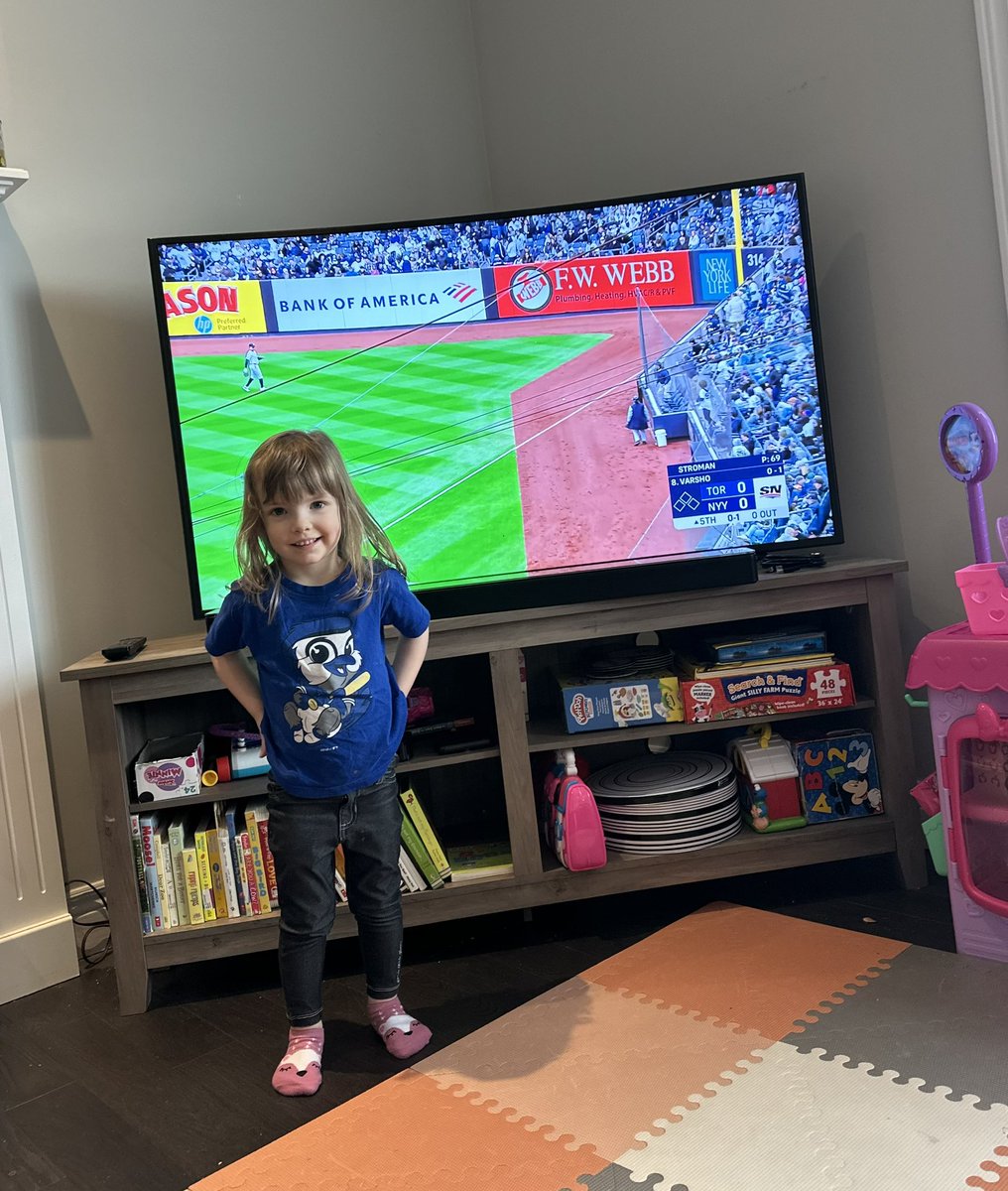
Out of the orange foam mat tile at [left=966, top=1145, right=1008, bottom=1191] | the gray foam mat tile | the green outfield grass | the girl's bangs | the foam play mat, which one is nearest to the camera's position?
the orange foam mat tile at [left=966, top=1145, right=1008, bottom=1191]

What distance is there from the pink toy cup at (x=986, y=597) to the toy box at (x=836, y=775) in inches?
18.8

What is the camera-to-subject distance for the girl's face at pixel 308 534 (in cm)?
161

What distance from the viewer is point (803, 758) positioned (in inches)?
85.9

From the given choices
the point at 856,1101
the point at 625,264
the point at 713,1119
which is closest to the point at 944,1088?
the point at 856,1101

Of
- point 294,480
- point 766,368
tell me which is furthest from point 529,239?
point 294,480

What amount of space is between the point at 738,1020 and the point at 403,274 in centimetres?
159

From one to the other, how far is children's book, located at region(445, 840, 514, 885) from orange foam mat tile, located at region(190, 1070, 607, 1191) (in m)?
0.57

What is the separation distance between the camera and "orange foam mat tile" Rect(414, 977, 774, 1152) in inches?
57.9

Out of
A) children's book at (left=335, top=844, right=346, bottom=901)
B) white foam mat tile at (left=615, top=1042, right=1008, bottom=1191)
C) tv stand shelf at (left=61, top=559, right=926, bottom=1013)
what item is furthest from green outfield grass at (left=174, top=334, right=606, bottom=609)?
white foam mat tile at (left=615, top=1042, right=1008, bottom=1191)

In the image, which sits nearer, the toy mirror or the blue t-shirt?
the blue t-shirt

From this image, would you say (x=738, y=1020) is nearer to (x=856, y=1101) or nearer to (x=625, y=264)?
(x=856, y=1101)

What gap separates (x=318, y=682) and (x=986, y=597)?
3.59 ft

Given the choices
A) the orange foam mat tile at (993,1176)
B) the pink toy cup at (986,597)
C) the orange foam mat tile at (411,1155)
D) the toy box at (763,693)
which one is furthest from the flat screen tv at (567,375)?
the orange foam mat tile at (993,1176)

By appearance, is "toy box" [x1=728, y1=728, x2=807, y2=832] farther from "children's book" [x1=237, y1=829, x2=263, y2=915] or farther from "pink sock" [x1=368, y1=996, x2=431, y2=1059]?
"children's book" [x1=237, y1=829, x2=263, y2=915]
